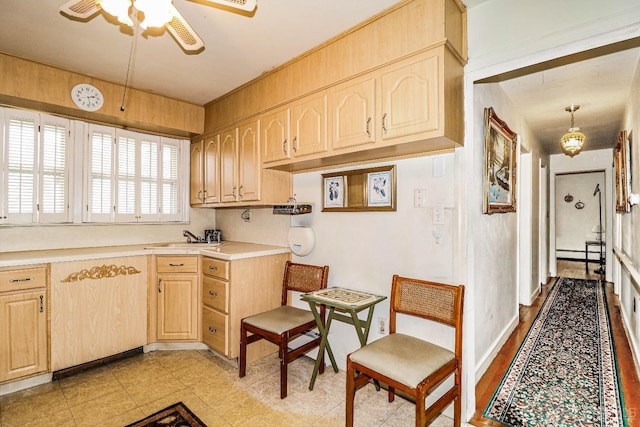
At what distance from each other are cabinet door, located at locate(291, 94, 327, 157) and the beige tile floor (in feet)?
5.91

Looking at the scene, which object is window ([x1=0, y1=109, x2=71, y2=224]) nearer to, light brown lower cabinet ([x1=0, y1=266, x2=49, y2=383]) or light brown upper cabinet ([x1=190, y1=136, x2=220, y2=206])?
light brown lower cabinet ([x1=0, y1=266, x2=49, y2=383])

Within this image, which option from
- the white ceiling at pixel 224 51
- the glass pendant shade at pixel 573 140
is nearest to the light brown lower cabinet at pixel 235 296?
the white ceiling at pixel 224 51

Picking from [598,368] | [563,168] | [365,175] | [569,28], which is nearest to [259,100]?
[365,175]

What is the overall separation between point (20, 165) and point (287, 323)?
8.80 ft

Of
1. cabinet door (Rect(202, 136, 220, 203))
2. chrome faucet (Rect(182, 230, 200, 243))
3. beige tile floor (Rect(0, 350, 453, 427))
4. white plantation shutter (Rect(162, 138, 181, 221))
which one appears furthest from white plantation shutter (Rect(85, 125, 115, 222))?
beige tile floor (Rect(0, 350, 453, 427))

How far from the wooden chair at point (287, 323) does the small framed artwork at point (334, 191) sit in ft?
1.82

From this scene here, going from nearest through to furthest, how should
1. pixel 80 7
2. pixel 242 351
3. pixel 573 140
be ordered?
pixel 80 7 → pixel 242 351 → pixel 573 140

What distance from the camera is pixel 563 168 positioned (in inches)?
253

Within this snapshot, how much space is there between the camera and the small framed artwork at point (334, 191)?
275 cm

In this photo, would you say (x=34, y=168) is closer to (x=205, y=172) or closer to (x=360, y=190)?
(x=205, y=172)

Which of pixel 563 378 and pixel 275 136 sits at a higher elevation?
pixel 275 136

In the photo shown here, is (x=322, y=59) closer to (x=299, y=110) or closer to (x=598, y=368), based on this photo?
Result: (x=299, y=110)

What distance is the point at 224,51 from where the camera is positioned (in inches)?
97.7

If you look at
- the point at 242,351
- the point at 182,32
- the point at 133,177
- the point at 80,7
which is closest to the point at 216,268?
the point at 242,351
